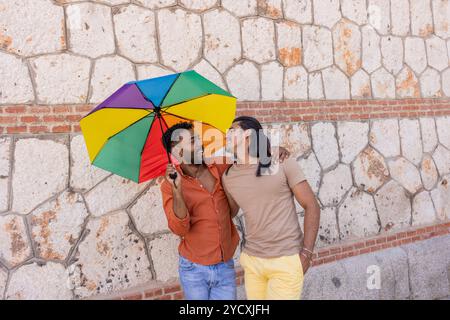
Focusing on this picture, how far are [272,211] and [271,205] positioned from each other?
4 centimetres

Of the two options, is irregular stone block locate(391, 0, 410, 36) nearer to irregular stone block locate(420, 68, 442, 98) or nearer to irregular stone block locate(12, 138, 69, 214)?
irregular stone block locate(420, 68, 442, 98)

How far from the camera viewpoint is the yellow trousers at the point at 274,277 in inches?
118

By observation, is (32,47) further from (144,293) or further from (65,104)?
(144,293)

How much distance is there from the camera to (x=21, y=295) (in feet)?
11.8

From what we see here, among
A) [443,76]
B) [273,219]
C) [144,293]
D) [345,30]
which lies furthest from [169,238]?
[443,76]

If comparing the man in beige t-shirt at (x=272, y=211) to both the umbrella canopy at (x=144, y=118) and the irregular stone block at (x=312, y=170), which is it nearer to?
the umbrella canopy at (x=144, y=118)

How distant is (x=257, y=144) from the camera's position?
3113 millimetres

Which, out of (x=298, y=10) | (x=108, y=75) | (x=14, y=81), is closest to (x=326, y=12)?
(x=298, y=10)

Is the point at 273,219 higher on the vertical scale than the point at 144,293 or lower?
higher

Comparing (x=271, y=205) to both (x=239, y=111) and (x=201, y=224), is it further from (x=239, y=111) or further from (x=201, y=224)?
(x=239, y=111)

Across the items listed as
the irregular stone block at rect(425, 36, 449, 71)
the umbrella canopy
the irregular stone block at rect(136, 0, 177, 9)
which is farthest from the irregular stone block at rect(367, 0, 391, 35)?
the umbrella canopy

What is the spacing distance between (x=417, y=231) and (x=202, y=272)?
132 inches

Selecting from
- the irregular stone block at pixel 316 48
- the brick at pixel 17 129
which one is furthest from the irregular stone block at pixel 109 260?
the irregular stone block at pixel 316 48

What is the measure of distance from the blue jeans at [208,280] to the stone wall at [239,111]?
0.89m
